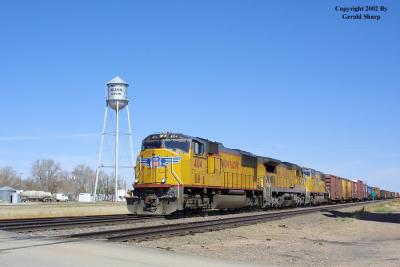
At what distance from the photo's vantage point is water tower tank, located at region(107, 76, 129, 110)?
76312 millimetres

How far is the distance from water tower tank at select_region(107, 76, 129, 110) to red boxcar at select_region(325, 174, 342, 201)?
3338cm

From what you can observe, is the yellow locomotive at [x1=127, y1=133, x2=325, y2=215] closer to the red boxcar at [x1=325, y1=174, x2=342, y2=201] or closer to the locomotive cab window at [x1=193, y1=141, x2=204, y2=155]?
the locomotive cab window at [x1=193, y1=141, x2=204, y2=155]

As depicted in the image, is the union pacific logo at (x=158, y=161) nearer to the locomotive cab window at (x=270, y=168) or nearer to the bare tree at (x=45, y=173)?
the locomotive cab window at (x=270, y=168)

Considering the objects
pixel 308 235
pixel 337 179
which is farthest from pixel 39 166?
pixel 308 235

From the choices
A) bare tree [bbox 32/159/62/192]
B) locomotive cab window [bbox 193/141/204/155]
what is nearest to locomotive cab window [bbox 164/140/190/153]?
locomotive cab window [bbox 193/141/204/155]

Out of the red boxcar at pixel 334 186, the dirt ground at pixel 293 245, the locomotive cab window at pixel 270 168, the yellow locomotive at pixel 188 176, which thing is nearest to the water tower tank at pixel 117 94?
the red boxcar at pixel 334 186

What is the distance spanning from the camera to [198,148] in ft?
90.1

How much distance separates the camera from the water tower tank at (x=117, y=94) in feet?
250

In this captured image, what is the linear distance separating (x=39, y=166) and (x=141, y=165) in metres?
148

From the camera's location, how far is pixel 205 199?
28.2m

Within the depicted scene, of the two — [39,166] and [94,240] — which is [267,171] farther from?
[39,166]

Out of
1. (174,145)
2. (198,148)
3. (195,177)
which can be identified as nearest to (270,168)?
(198,148)

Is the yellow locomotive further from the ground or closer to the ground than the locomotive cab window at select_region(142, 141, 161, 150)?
closer to the ground

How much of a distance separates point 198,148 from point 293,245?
11591 millimetres
